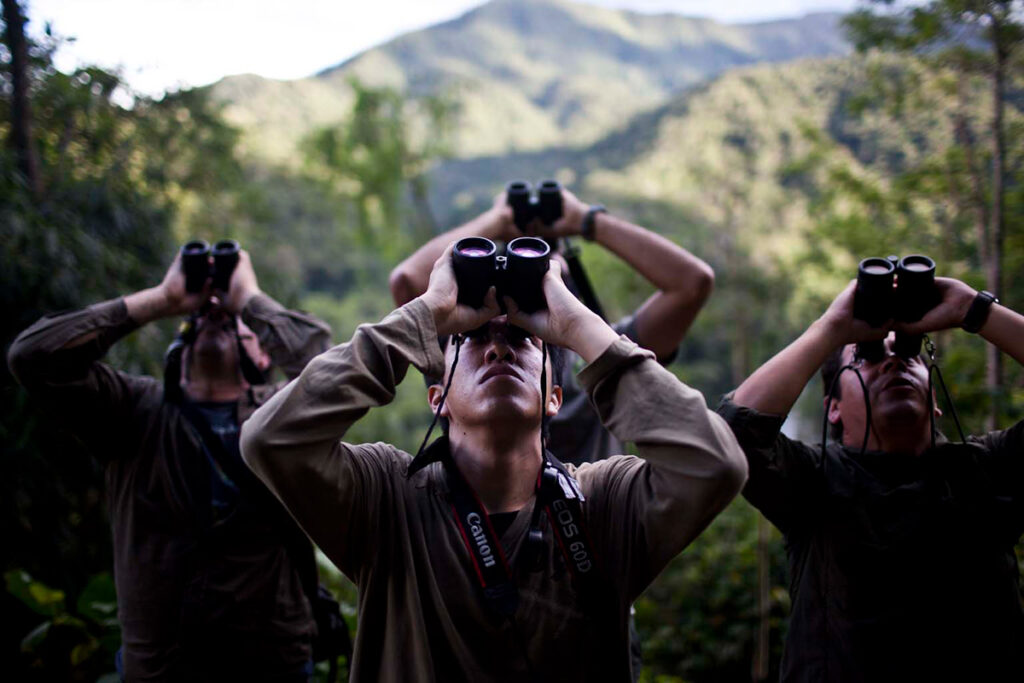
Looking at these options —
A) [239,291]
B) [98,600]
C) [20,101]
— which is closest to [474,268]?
[239,291]

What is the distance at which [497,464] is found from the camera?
1.61m

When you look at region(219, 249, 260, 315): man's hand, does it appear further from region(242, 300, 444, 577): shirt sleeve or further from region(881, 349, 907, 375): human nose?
region(881, 349, 907, 375): human nose

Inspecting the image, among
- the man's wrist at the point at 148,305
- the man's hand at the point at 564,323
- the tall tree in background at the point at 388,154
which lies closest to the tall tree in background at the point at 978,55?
the man's hand at the point at 564,323

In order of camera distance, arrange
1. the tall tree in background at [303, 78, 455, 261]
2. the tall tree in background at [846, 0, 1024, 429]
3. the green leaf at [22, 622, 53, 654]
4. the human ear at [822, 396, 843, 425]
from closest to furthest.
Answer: the human ear at [822, 396, 843, 425] → the green leaf at [22, 622, 53, 654] → the tall tree in background at [846, 0, 1024, 429] → the tall tree in background at [303, 78, 455, 261]

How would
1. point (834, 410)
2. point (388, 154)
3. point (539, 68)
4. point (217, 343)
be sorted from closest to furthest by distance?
point (834, 410)
point (217, 343)
point (388, 154)
point (539, 68)

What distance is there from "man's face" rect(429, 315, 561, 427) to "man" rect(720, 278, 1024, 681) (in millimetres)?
567

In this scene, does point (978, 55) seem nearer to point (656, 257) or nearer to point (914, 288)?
point (656, 257)

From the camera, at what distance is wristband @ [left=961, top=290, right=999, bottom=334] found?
1.91 metres

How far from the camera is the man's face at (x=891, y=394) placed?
6.51 ft

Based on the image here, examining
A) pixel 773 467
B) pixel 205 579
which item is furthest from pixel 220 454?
pixel 773 467

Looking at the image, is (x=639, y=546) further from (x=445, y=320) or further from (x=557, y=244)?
(x=557, y=244)

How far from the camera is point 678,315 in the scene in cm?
253

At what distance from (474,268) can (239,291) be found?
1376mm

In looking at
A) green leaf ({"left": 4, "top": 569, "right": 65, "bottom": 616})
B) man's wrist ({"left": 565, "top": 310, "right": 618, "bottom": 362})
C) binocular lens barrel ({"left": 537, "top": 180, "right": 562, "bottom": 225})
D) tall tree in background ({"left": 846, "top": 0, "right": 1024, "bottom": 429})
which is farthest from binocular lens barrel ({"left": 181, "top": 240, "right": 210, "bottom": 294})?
tall tree in background ({"left": 846, "top": 0, "right": 1024, "bottom": 429})
